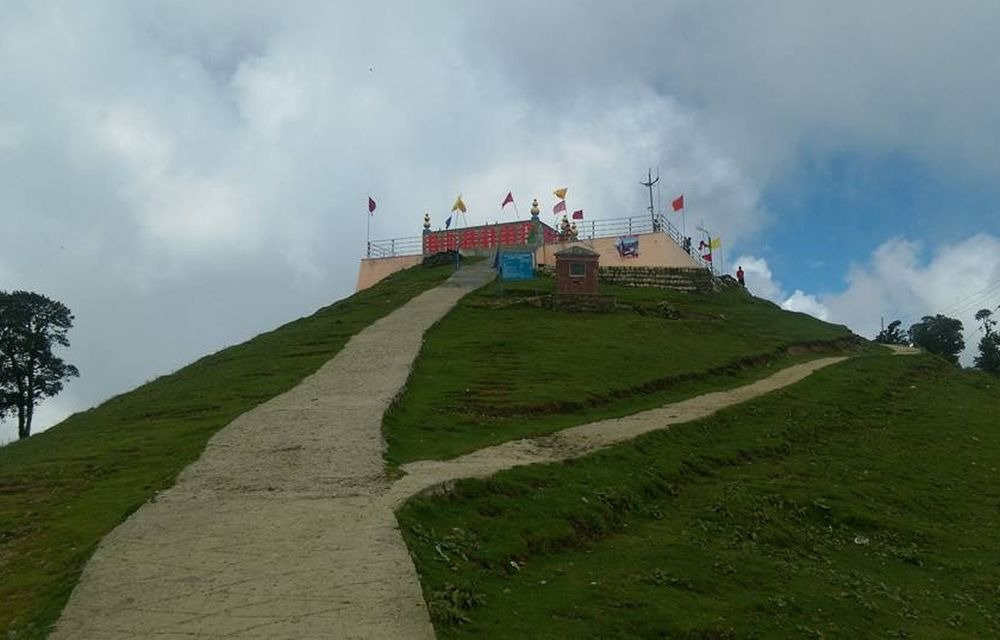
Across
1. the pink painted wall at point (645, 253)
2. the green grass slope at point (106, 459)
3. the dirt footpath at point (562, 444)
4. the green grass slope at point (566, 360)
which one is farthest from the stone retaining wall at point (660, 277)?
the dirt footpath at point (562, 444)

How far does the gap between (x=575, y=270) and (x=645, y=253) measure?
14.0 m

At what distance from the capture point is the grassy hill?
9.78m

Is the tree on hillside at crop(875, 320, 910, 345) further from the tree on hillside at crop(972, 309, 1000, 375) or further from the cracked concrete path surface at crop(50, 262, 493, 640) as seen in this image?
the cracked concrete path surface at crop(50, 262, 493, 640)

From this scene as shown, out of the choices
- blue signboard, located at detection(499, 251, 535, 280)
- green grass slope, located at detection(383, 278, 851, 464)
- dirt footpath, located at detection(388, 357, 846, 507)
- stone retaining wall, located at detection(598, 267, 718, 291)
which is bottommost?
dirt footpath, located at detection(388, 357, 846, 507)

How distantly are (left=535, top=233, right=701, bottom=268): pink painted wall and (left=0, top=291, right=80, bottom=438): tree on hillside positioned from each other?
27419mm

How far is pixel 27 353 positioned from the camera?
1806 inches

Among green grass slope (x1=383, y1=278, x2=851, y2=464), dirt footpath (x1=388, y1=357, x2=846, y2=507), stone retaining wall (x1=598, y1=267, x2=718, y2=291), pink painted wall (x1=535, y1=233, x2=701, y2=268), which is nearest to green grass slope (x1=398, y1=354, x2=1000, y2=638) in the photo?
dirt footpath (x1=388, y1=357, x2=846, y2=507)

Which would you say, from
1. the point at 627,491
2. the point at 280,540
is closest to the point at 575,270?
the point at 627,491

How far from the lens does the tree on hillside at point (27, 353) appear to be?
45281 millimetres

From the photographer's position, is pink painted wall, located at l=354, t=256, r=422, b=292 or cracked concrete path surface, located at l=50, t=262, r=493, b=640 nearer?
cracked concrete path surface, located at l=50, t=262, r=493, b=640

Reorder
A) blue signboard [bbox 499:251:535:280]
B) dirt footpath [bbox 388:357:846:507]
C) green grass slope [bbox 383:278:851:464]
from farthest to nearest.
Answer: blue signboard [bbox 499:251:535:280] → green grass slope [bbox 383:278:851:464] → dirt footpath [bbox 388:357:846:507]

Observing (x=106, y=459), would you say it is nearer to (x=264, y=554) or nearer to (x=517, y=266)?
(x=264, y=554)

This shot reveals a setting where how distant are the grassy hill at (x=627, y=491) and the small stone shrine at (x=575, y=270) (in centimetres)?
525

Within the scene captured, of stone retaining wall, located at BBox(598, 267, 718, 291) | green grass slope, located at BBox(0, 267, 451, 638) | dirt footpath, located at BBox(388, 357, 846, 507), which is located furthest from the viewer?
stone retaining wall, located at BBox(598, 267, 718, 291)
